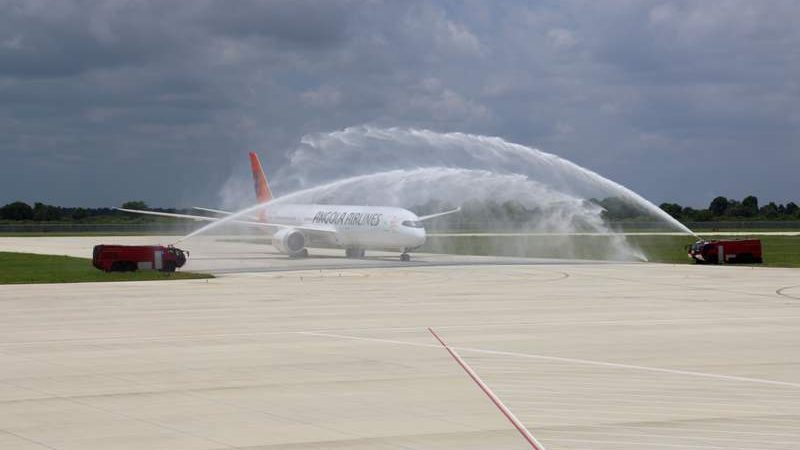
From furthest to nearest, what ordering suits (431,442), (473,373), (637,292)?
(637,292) → (473,373) → (431,442)

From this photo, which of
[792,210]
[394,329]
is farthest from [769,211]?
[394,329]

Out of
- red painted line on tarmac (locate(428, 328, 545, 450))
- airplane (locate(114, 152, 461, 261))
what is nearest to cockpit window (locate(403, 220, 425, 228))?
airplane (locate(114, 152, 461, 261))

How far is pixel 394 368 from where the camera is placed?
19688mm

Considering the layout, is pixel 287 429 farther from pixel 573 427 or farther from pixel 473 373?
pixel 473 373

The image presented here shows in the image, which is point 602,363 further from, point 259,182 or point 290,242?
point 259,182

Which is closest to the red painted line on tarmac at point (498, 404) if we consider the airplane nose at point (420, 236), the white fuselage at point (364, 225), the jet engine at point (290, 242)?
the airplane nose at point (420, 236)

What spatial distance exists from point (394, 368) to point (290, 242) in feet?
165

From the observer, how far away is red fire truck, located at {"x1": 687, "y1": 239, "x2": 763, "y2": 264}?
59.7 meters

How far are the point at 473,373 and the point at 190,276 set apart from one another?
32.2 meters

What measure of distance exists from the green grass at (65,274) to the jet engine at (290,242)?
12391 mm

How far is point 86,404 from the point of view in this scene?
51.9 ft

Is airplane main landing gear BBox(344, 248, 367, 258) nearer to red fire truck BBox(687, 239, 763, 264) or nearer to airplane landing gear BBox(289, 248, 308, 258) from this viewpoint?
airplane landing gear BBox(289, 248, 308, 258)

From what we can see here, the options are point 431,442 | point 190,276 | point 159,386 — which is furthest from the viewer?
point 190,276

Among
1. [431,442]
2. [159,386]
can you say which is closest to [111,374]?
[159,386]
